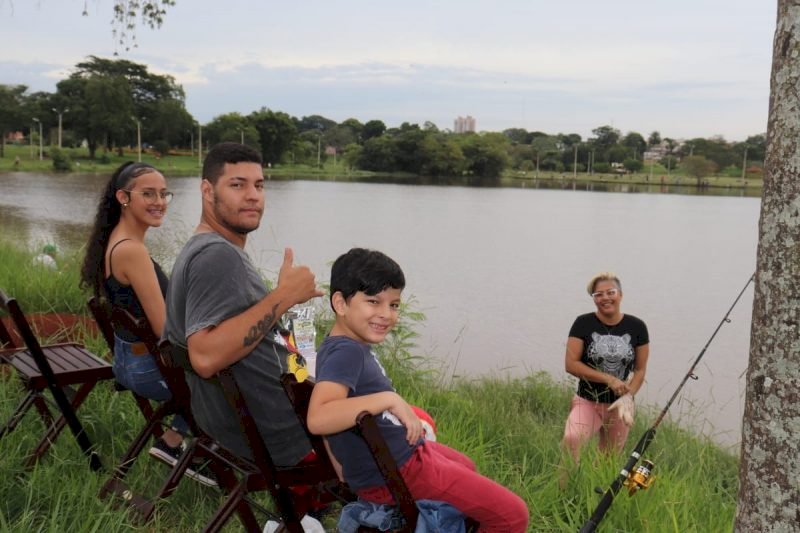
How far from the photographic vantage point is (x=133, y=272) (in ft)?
10.5

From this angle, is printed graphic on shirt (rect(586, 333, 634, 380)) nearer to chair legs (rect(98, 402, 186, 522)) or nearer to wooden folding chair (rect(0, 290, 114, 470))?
chair legs (rect(98, 402, 186, 522))

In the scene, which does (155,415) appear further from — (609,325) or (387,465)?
(609,325)

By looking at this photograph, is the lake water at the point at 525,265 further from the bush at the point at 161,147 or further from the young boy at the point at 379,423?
the bush at the point at 161,147

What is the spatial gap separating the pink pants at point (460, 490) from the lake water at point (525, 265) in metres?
4.40

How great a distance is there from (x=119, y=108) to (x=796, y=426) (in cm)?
8525

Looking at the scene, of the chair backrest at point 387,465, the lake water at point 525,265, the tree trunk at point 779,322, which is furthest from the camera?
the lake water at point 525,265

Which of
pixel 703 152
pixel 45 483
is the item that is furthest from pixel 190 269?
pixel 703 152

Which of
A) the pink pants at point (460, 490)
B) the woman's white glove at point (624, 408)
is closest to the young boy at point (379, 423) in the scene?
the pink pants at point (460, 490)

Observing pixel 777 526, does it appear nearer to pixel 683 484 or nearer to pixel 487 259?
pixel 683 484

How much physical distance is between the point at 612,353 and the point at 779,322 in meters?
2.91

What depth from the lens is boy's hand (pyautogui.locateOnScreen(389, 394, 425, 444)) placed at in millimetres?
2078

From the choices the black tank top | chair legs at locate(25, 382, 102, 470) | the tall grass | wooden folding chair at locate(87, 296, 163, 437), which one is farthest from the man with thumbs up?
the tall grass

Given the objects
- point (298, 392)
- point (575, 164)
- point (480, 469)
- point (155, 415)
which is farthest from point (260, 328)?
point (575, 164)

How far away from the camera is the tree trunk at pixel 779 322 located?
1.83 m
